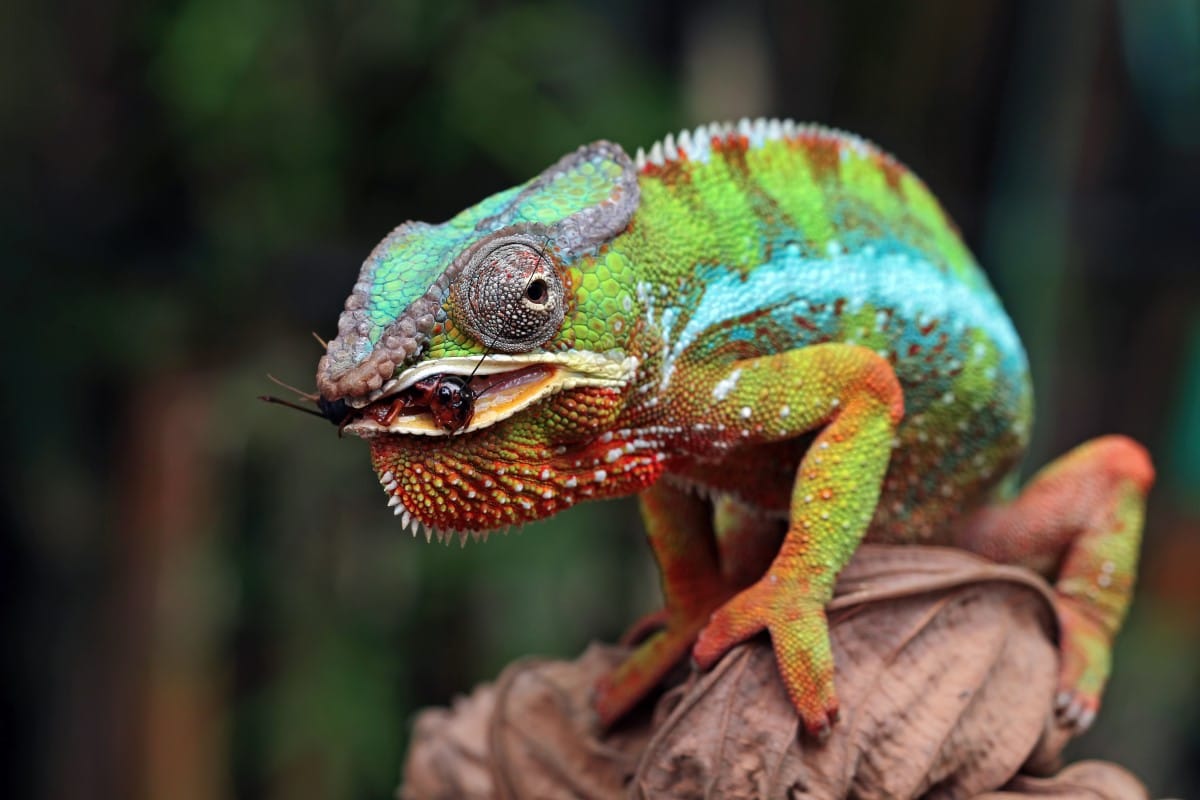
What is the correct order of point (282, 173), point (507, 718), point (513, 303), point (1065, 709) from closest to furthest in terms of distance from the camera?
1. point (513, 303)
2. point (1065, 709)
3. point (507, 718)
4. point (282, 173)

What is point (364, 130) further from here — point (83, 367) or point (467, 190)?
point (83, 367)

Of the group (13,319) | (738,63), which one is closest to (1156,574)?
(738,63)

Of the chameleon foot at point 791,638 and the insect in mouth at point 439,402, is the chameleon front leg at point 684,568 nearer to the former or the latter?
the chameleon foot at point 791,638

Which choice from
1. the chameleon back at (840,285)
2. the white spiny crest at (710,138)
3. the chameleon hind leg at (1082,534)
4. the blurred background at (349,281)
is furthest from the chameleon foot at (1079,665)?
the blurred background at (349,281)

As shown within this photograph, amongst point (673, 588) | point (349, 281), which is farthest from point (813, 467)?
point (349, 281)

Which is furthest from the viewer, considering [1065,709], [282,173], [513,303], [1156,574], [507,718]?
[1156,574]

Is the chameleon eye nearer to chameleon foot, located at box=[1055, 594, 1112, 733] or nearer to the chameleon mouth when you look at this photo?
the chameleon mouth

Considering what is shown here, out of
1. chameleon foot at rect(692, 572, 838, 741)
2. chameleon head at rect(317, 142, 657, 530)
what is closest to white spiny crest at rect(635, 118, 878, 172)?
chameleon head at rect(317, 142, 657, 530)
